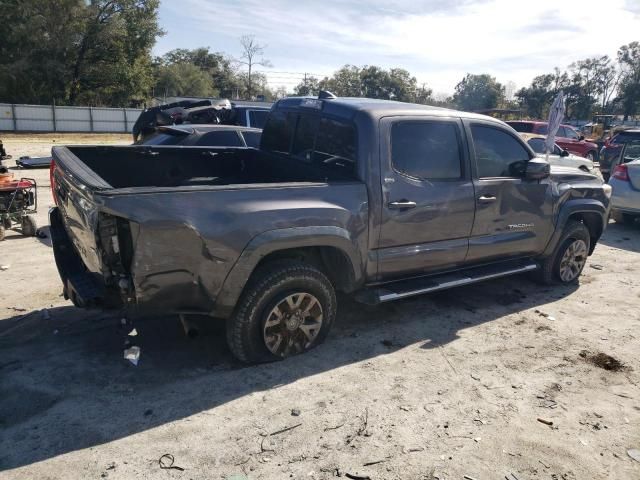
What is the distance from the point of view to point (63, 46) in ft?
120

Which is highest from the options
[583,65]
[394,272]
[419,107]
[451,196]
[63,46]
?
[583,65]

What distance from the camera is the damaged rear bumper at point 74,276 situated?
3381 mm

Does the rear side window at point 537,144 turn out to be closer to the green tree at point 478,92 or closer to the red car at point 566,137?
the red car at point 566,137

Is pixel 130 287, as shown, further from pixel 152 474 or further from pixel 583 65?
pixel 583 65

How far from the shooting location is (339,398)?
11.5ft

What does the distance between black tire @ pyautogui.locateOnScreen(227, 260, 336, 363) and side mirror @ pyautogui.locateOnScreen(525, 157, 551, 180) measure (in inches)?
96.6

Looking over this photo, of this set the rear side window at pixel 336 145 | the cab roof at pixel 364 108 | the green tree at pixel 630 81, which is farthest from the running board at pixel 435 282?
the green tree at pixel 630 81

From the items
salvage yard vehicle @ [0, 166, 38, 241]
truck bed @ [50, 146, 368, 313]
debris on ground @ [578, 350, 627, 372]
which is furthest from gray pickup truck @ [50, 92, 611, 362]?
salvage yard vehicle @ [0, 166, 38, 241]

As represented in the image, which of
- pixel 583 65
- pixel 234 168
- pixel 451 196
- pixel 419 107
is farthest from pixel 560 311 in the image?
pixel 583 65

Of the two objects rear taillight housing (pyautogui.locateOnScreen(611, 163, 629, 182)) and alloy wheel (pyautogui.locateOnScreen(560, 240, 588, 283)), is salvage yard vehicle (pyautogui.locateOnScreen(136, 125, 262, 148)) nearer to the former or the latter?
alloy wheel (pyautogui.locateOnScreen(560, 240, 588, 283))

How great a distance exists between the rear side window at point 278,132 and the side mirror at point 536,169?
235cm

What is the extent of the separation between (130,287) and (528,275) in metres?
4.86

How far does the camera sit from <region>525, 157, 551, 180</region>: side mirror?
193 inches

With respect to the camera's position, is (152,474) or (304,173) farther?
(304,173)
